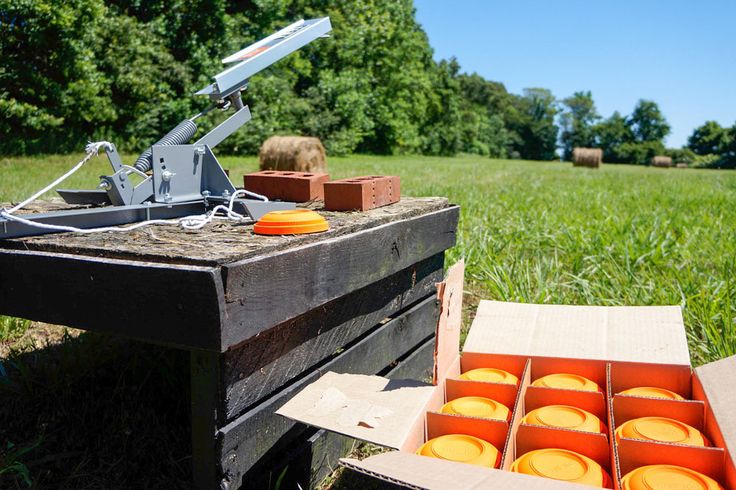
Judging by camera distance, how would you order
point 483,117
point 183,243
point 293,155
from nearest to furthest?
point 183,243 < point 293,155 < point 483,117

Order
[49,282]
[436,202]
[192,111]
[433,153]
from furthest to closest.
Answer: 1. [433,153]
2. [192,111]
3. [436,202]
4. [49,282]

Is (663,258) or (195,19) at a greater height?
(195,19)

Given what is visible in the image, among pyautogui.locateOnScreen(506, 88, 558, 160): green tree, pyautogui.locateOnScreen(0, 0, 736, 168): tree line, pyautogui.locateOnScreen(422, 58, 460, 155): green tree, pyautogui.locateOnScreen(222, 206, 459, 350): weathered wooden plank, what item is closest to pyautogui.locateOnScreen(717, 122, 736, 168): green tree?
pyautogui.locateOnScreen(506, 88, 558, 160): green tree

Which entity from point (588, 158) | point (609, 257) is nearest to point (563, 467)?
point (609, 257)

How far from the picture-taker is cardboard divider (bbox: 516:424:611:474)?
1209 mm

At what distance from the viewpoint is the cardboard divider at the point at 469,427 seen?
4.12 feet

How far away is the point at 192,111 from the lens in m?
13.8

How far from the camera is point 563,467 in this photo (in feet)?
3.75

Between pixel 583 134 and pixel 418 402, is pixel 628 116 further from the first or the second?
pixel 418 402

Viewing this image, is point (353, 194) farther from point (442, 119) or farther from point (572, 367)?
point (442, 119)

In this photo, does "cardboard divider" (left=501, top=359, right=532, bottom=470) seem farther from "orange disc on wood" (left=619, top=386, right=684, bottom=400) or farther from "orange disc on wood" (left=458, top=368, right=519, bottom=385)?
"orange disc on wood" (left=619, top=386, right=684, bottom=400)

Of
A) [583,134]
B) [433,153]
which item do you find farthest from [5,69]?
[583,134]

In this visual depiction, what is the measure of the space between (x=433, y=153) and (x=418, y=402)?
30.8m

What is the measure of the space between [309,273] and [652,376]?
973 millimetres
